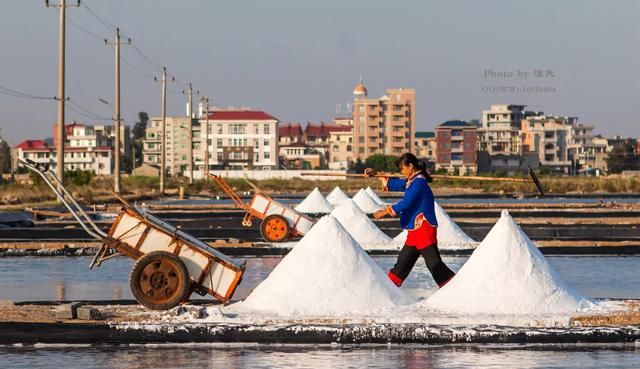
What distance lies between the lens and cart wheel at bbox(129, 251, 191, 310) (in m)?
14.1

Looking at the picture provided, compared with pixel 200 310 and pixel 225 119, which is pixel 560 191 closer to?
pixel 200 310

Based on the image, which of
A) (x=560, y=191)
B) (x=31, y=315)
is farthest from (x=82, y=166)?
(x=31, y=315)

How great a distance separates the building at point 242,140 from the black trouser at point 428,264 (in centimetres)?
15429

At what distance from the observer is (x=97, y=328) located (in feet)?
43.1

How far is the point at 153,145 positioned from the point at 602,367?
179433 millimetres

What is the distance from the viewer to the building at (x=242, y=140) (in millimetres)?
169500

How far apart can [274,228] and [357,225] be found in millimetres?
1876

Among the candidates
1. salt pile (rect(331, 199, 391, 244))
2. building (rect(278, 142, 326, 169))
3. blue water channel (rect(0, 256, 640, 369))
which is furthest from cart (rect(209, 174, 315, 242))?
building (rect(278, 142, 326, 169))

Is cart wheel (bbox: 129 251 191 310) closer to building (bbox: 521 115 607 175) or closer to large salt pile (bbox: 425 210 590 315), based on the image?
large salt pile (bbox: 425 210 590 315)

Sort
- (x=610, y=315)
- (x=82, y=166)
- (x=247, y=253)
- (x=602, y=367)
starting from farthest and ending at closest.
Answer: (x=82, y=166)
(x=247, y=253)
(x=610, y=315)
(x=602, y=367)

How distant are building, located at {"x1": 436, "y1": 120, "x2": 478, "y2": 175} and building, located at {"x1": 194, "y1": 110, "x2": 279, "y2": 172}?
19.4 metres

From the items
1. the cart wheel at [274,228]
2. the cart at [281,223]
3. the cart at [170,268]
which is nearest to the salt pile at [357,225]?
the cart at [281,223]

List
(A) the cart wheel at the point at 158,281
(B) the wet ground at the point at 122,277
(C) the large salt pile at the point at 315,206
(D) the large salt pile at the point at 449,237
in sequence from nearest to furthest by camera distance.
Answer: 1. (A) the cart wheel at the point at 158,281
2. (B) the wet ground at the point at 122,277
3. (D) the large salt pile at the point at 449,237
4. (C) the large salt pile at the point at 315,206

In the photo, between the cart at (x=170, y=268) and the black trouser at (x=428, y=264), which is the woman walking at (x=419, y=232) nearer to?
the black trouser at (x=428, y=264)
